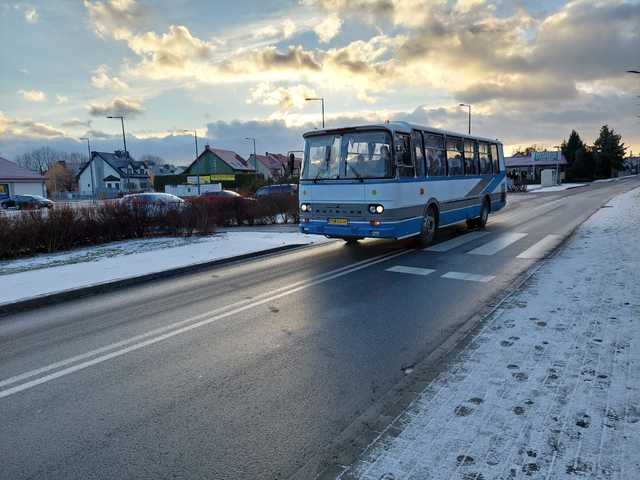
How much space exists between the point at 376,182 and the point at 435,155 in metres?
2.91

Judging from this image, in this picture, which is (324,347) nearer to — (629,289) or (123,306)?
(123,306)

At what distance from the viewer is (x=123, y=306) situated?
7262 mm

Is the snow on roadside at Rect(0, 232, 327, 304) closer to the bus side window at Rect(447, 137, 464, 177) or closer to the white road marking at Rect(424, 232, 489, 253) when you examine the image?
the white road marking at Rect(424, 232, 489, 253)

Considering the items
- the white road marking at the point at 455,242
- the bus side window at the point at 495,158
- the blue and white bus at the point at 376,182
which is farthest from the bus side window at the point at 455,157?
the bus side window at the point at 495,158

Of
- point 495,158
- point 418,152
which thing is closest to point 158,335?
point 418,152

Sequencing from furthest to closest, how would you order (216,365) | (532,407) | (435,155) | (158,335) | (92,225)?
(92,225) < (435,155) < (158,335) < (216,365) < (532,407)

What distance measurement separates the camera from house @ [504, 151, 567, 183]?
85.5m

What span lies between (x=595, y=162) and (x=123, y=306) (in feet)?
311

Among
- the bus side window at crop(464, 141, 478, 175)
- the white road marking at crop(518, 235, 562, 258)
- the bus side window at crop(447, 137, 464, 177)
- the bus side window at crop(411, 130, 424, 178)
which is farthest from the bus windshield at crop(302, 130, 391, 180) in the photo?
the bus side window at crop(464, 141, 478, 175)

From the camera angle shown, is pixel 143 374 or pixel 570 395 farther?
pixel 143 374

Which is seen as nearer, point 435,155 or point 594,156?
point 435,155

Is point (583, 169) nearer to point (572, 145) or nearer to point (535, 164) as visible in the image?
point (535, 164)

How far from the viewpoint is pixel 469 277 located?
27.5 feet

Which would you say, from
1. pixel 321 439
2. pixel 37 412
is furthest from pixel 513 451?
pixel 37 412
